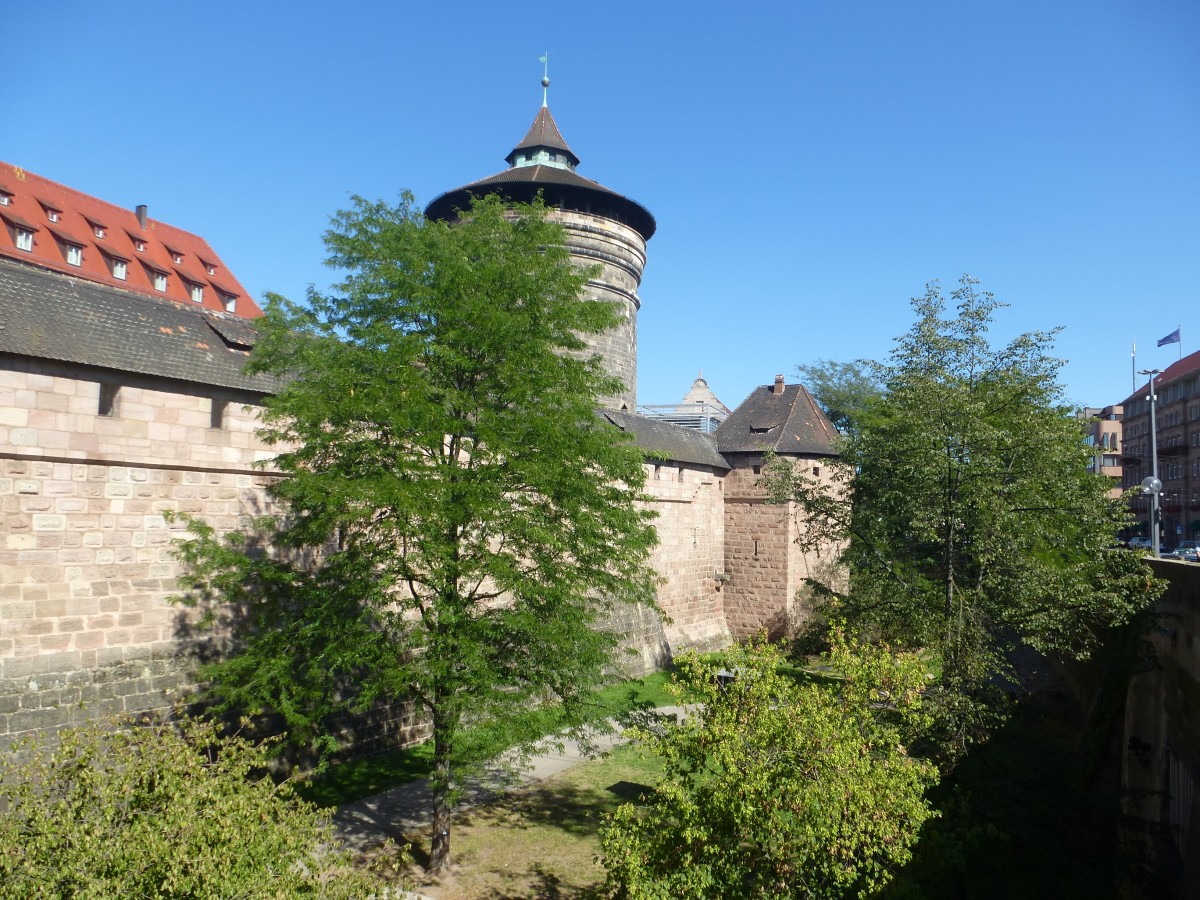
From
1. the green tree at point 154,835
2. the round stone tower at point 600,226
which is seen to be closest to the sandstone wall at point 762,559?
the round stone tower at point 600,226

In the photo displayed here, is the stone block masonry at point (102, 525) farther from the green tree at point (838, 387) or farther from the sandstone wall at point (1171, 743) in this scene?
the green tree at point (838, 387)

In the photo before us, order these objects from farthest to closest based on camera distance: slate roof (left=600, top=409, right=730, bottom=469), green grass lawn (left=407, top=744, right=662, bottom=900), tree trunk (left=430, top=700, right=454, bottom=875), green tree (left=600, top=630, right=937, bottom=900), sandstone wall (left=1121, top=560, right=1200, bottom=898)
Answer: slate roof (left=600, top=409, right=730, bottom=469), tree trunk (left=430, top=700, right=454, bottom=875), green grass lawn (left=407, top=744, right=662, bottom=900), sandstone wall (left=1121, top=560, right=1200, bottom=898), green tree (left=600, top=630, right=937, bottom=900)

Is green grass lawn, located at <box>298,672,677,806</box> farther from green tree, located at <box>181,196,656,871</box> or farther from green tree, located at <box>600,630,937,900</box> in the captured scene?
green tree, located at <box>600,630,937,900</box>

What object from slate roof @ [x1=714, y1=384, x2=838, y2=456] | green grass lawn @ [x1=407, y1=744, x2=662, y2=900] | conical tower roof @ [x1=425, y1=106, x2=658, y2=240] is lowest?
green grass lawn @ [x1=407, y1=744, x2=662, y2=900]

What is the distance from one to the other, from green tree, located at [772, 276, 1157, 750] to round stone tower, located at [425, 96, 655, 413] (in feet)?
41.5

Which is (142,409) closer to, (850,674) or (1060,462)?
(850,674)

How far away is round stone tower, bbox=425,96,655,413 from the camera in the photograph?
82.9ft

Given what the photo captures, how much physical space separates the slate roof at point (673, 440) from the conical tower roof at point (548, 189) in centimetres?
732

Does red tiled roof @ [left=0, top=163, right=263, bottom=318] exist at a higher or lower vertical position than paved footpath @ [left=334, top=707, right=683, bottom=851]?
higher

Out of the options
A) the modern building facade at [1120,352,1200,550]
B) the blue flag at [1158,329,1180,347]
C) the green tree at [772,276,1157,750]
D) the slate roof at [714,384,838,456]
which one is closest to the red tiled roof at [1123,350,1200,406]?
the modern building facade at [1120,352,1200,550]

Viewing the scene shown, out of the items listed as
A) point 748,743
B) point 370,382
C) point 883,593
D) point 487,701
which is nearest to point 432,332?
point 370,382

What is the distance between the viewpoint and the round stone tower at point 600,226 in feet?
82.9

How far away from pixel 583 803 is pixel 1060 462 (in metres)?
8.35

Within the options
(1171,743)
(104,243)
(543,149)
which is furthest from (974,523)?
(104,243)
